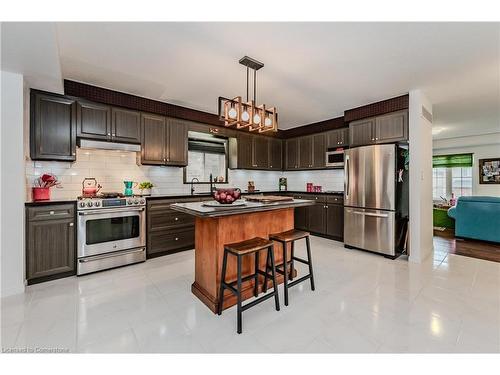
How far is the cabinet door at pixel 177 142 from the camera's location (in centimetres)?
416

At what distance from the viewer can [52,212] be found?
9.48 ft

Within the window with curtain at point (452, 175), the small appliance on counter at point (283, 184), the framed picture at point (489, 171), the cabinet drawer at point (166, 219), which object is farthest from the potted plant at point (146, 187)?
the framed picture at point (489, 171)

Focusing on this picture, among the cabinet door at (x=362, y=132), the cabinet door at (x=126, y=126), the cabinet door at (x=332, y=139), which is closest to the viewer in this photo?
the cabinet door at (x=126, y=126)

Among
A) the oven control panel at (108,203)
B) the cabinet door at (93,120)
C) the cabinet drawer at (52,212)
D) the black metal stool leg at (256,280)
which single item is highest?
the cabinet door at (93,120)

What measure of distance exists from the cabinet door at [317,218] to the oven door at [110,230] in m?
3.48

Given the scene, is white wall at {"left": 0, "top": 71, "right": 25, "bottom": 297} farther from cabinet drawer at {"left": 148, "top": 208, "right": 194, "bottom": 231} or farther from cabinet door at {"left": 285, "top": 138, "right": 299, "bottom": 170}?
cabinet door at {"left": 285, "top": 138, "right": 299, "bottom": 170}

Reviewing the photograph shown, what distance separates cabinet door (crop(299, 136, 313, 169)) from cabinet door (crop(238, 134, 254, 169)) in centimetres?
124

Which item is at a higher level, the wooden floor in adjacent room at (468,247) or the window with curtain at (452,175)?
the window with curtain at (452,175)

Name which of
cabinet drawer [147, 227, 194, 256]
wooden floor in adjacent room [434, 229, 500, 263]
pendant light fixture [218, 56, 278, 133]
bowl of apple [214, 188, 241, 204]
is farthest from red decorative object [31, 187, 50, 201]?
wooden floor in adjacent room [434, 229, 500, 263]

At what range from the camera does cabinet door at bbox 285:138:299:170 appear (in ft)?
19.3

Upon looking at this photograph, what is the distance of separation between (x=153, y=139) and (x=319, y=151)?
3.50 m

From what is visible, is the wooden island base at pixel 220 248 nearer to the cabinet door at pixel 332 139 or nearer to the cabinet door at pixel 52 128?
the cabinet door at pixel 52 128
